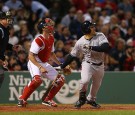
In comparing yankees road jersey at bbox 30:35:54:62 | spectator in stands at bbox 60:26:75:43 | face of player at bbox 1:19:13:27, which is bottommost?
yankees road jersey at bbox 30:35:54:62

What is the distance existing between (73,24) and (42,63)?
7.22m

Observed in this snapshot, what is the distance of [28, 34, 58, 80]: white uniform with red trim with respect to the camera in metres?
13.8

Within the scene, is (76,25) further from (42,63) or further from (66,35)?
(42,63)

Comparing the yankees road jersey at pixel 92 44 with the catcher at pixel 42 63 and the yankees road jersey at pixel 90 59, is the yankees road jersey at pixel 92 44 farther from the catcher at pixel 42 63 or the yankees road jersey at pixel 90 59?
the catcher at pixel 42 63

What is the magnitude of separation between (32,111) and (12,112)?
515mm

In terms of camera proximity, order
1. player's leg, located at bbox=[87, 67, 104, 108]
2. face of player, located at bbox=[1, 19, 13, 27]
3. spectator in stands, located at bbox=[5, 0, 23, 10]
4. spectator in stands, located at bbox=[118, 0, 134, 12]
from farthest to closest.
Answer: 1. spectator in stands, located at bbox=[118, 0, 134, 12]
2. spectator in stands, located at bbox=[5, 0, 23, 10]
3. player's leg, located at bbox=[87, 67, 104, 108]
4. face of player, located at bbox=[1, 19, 13, 27]

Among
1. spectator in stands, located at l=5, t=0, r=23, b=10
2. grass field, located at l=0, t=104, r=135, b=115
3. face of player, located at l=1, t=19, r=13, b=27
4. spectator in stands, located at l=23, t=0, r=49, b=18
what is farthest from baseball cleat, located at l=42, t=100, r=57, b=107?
spectator in stands, located at l=23, t=0, r=49, b=18

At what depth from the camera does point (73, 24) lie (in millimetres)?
21188

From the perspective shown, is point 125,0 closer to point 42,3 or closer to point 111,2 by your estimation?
point 111,2

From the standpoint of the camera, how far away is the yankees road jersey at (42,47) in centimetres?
1378

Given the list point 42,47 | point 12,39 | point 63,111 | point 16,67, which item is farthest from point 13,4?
point 63,111

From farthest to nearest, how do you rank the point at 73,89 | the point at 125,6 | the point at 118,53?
1. the point at 125,6
2. the point at 118,53
3. the point at 73,89

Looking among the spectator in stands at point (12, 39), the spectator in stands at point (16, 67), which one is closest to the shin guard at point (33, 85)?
the spectator in stands at point (16, 67)

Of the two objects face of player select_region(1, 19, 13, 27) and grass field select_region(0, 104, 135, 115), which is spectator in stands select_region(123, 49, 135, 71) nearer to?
grass field select_region(0, 104, 135, 115)
